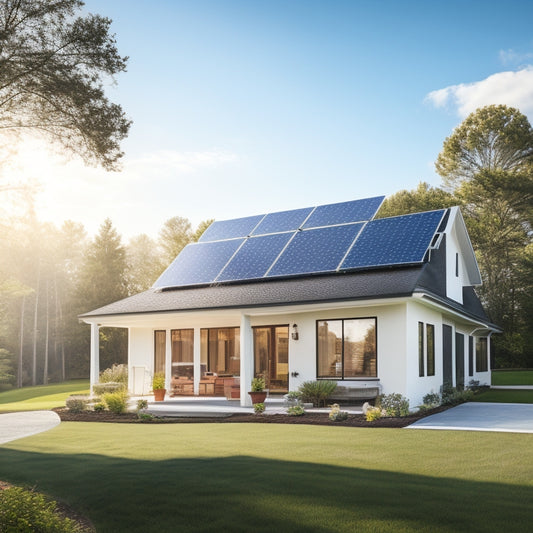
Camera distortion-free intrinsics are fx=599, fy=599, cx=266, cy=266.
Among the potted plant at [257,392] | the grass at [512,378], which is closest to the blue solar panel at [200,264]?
the potted plant at [257,392]

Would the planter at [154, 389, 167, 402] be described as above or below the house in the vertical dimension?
below

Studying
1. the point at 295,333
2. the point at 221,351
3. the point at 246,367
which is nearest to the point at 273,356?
the point at 295,333

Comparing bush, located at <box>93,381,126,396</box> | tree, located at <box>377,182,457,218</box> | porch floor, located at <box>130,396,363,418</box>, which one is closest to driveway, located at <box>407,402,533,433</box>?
porch floor, located at <box>130,396,363,418</box>

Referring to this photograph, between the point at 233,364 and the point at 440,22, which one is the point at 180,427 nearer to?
the point at 233,364

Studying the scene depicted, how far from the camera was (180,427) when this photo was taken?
1323 cm

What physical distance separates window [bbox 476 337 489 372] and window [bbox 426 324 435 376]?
8.54 meters

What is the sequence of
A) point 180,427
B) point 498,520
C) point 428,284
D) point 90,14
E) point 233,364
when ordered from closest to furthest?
point 498,520, point 90,14, point 180,427, point 428,284, point 233,364

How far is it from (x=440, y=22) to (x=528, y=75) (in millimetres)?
23215

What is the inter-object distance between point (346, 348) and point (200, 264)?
25.0ft

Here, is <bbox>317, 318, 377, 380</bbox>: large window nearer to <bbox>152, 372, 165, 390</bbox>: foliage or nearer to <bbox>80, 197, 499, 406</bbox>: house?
<bbox>80, 197, 499, 406</bbox>: house

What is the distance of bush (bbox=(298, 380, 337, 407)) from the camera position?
15773 mm

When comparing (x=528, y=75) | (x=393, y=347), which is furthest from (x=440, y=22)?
(x=528, y=75)

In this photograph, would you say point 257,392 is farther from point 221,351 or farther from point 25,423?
point 25,423

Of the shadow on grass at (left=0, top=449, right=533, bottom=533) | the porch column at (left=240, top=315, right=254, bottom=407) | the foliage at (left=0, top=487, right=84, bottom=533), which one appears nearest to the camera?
the foliage at (left=0, top=487, right=84, bottom=533)
